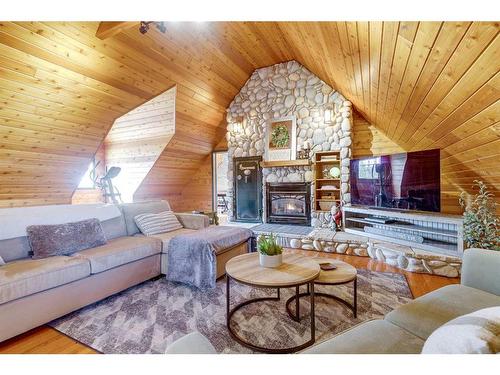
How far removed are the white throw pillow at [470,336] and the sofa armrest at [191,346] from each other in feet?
2.14

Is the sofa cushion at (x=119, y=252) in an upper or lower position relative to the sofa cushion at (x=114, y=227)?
lower

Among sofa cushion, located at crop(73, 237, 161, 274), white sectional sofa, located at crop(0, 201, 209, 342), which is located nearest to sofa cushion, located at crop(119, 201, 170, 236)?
white sectional sofa, located at crop(0, 201, 209, 342)

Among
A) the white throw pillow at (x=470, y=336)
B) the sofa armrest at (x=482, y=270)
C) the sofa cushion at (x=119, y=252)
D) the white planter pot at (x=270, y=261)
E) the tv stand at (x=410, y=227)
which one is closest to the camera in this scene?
the white throw pillow at (x=470, y=336)

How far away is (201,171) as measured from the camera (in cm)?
716

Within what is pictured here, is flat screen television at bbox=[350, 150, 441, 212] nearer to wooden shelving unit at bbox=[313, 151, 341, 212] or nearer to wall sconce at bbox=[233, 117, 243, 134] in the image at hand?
wooden shelving unit at bbox=[313, 151, 341, 212]

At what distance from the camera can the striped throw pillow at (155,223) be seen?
3396 mm

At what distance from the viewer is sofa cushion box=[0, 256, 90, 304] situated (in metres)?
1.86

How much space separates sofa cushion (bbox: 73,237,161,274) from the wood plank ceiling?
222 centimetres

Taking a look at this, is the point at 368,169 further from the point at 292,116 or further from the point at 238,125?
the point at 238,125

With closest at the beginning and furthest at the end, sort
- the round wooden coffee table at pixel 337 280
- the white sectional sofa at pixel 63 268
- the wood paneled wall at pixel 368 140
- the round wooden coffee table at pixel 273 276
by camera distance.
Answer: the round wooden coffee table at pixel 273 276, the white sectional sofa at pixel 63 268, the round wooden coffee table at pixel 337 280, the wood paneled wall at pixel 368 140

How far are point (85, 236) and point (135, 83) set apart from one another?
2.60 m

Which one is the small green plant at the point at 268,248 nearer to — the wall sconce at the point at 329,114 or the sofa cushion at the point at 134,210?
the sofa cushion at the point at 134,210

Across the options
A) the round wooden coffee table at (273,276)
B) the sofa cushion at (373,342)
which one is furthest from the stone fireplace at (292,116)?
the sofa cushion at (373,342)

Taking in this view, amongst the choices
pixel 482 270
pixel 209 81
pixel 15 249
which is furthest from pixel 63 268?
pixel 209 81
